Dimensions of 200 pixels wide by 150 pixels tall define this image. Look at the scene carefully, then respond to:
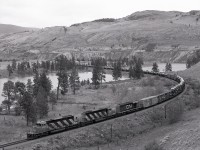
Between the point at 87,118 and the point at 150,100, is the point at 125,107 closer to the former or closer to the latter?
the point at 150,100

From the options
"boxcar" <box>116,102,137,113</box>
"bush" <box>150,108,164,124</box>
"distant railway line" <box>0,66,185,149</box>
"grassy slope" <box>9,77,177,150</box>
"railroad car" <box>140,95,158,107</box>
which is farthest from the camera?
"railroad car" <box>140,95,158,107</box>

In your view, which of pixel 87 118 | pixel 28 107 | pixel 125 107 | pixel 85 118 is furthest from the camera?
pixel 28 107

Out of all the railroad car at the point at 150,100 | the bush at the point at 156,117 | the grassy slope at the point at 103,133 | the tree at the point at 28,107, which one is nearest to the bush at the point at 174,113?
the bush at the point at 156,117

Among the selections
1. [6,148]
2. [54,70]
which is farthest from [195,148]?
[54,70]

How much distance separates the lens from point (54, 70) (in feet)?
602

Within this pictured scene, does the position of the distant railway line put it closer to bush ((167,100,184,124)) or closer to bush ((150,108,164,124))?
bush ((150,108,164,124))

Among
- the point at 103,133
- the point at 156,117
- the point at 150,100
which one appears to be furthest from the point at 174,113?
the point at 103,133

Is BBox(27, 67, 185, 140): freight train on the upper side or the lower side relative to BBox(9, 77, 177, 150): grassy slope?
upper

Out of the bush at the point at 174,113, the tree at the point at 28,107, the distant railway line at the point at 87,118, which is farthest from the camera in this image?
the tree at the point at 28,107

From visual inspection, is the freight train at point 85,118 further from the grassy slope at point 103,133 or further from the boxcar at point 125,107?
the grassy slope at point 103,133

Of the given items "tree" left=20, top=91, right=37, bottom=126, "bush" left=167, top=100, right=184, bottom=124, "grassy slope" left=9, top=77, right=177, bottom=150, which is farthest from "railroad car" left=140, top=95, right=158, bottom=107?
"tree" left=20, top=91, right=37, bottom=126

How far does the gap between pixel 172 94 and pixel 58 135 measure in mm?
36531

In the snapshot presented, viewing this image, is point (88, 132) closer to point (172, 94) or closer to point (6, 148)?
point (6, 148)

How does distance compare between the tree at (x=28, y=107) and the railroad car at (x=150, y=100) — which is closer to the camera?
the tree at (x=28, y=107)
